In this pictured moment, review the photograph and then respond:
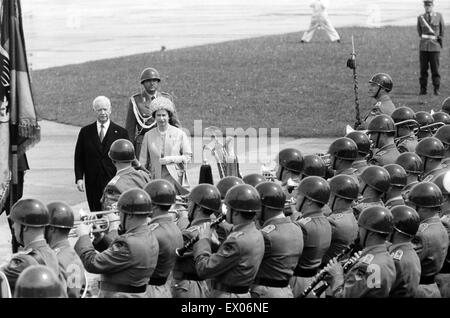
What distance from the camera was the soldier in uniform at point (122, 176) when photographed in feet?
43.3

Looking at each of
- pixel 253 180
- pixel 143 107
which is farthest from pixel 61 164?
pixel 253 180

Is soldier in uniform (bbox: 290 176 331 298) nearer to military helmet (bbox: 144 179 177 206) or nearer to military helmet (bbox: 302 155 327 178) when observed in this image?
military helmet (bbox: 144 179 177 206)

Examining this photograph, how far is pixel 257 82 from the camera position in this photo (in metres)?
28.7

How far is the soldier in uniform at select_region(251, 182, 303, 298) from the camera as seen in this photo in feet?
35.4

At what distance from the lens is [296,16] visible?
4450 centimetres

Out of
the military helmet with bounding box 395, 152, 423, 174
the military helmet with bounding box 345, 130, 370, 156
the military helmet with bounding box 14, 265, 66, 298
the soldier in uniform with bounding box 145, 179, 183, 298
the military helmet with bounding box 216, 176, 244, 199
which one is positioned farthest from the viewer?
the military helmet with bounding box 345, 130, 370, 156

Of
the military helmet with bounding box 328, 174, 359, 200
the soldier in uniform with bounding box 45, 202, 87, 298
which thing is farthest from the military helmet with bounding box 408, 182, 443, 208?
the soldier in uniform with bounding box 45, 202, 87, 298

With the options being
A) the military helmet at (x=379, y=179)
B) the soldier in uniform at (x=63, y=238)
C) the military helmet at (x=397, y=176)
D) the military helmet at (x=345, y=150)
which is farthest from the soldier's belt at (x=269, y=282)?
the military helmet at (x=345, y=150)

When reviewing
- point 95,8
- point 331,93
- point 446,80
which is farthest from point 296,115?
point 95,8

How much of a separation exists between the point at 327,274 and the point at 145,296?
1569mm

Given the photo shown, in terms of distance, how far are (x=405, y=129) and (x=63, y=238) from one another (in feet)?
23.0

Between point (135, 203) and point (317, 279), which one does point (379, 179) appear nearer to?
point (317, 279)

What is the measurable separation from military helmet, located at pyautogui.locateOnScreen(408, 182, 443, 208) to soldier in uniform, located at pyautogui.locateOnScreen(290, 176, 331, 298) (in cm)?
84

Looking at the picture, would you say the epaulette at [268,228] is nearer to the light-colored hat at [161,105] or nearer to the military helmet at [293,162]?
the military helmet at [293,162]
